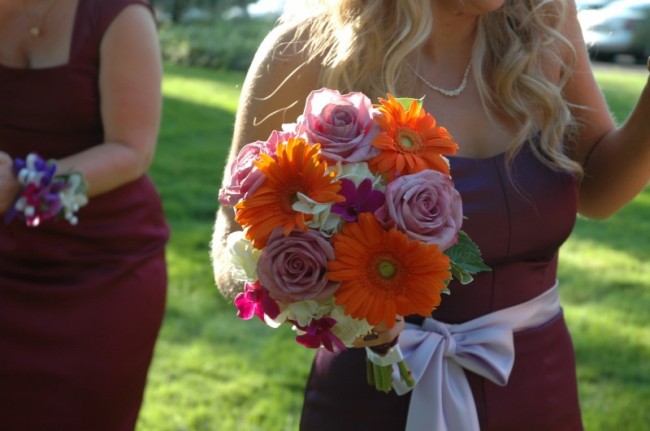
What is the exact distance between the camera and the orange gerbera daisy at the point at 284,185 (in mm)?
1988

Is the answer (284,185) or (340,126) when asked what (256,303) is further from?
(340,126)

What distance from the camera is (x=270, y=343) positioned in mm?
6094

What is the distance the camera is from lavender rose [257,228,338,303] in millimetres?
1969

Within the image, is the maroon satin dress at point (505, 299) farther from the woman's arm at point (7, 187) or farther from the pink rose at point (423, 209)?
the woman's arm at point (7, 187)

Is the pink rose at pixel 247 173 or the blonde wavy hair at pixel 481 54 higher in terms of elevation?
the pink rose at pixel 247 173

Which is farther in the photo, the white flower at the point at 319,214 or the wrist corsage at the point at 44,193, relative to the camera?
the wrist corsage at the point at 44,193

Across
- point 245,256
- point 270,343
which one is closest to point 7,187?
point 245,256

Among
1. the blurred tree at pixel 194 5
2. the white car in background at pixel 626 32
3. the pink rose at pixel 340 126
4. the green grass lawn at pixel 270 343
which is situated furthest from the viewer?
the blurred tree at pixel 194 5

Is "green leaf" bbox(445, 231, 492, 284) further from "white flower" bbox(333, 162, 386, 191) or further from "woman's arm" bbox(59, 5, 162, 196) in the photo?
"woman's arm" bbox(59, 5, 162, 196)

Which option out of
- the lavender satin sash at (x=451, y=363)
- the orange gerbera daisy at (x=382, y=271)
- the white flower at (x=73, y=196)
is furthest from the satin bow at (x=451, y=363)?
the white flower at (x=73, y=196)

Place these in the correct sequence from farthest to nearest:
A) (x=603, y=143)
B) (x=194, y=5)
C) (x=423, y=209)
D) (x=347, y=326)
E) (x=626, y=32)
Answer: (x=194, y=5), (x=626, y=32), (x=603, y=143), (x=347, y=326), (x=423, y=209)

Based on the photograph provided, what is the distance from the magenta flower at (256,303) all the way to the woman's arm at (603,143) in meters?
1.23

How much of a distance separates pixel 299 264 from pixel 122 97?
5.31 feet

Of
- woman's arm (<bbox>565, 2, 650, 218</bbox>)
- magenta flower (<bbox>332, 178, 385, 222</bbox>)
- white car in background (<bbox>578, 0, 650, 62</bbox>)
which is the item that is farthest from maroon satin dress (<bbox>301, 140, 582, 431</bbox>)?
white car in background (<bbox>578, 0, 650, 62</bbox>)
